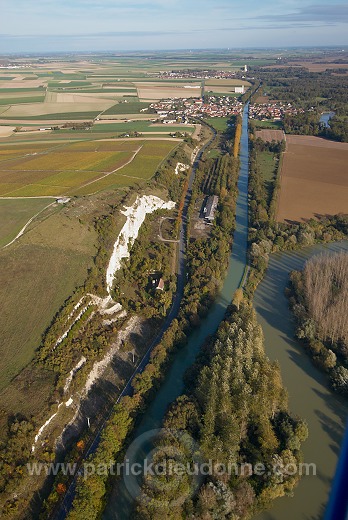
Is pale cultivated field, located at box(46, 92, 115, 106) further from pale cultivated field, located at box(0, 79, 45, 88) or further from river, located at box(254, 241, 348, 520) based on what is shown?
river, located at box(254, 241, 348, 520)

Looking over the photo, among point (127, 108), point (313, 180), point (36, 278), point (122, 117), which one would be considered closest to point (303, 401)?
point (36, 278)

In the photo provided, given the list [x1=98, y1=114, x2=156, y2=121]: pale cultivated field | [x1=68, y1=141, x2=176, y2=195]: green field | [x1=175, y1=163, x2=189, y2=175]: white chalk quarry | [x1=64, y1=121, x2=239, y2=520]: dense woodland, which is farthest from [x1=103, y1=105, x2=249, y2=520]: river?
[x1=98, y1=114, x2=156, y2=121]: pale cultivated field

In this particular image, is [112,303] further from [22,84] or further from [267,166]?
[22,84]

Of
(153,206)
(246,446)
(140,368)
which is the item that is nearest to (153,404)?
(140,368)

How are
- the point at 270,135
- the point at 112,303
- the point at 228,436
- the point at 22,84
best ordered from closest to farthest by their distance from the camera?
1. the point at 228,436
2. the point at 112,303
3. the point at 270,135
4. the point at 22,84

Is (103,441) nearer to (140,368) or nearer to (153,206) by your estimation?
(140,368)
